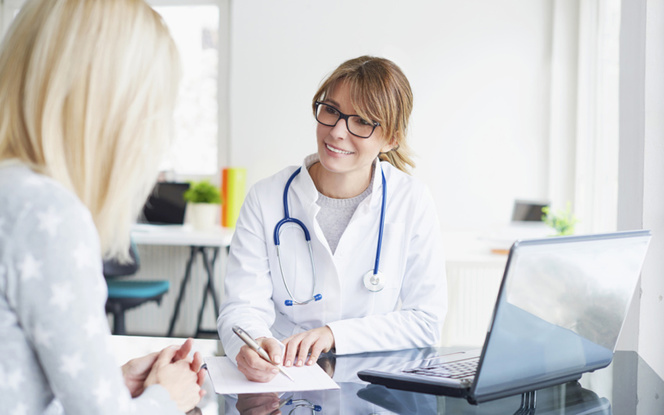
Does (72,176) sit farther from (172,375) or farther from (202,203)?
(202,203)

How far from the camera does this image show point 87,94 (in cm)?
75

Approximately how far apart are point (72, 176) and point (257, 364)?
51cm

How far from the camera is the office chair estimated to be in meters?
3.26

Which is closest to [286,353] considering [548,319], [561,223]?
[548,319]

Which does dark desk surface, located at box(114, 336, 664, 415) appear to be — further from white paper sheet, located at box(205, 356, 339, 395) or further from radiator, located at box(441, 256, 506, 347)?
radiator, located at box(441, 256, 506, 347)

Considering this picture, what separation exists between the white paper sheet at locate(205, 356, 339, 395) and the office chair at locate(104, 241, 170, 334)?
2.19m

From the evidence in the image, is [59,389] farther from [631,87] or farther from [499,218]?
[499,218]

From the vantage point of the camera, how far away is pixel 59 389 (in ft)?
2.23

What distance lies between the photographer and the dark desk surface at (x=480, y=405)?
985 mm

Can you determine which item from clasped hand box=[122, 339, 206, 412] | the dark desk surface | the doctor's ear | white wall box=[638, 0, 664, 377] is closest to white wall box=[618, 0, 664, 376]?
white wall box=[638, 0, 664, 377]

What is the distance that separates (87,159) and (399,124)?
3.38 ft

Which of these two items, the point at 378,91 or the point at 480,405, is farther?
the point at 378,91

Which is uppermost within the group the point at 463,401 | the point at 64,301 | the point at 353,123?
the point at 353,123

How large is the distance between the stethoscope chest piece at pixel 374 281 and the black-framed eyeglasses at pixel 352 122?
0.36 metres
